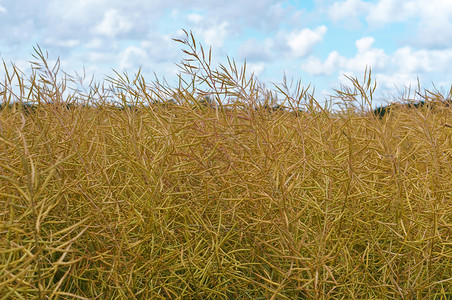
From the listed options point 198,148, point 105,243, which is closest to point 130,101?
point 198,148

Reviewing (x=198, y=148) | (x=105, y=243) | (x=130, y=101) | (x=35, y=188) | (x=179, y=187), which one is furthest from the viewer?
(x=130, y=101)

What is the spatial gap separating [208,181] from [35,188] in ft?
1.41

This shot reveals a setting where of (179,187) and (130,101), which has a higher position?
(130,101)

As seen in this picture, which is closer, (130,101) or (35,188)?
(35,188)

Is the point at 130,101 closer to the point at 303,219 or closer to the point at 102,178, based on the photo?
the point at 102,178

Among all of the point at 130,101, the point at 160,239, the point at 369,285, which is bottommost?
the point at 369,285

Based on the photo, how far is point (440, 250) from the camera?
102cm

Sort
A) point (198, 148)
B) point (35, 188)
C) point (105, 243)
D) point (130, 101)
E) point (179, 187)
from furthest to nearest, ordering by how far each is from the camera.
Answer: point (130, 101)
point (198, 148)
point (179, 187)
point (105, 243)
point (35, 188)

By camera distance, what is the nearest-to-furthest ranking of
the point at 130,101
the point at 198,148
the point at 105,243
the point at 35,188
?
the point at 35,188
the point at 105,243
the point at 198,148
the point at 130,101

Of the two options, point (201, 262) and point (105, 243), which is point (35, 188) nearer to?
point (105, 243)

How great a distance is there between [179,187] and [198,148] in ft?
0.58

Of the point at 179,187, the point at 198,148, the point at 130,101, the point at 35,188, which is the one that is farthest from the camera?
the point at 130,101

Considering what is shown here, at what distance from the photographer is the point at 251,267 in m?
0.90

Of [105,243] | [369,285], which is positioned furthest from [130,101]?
[369,285]
